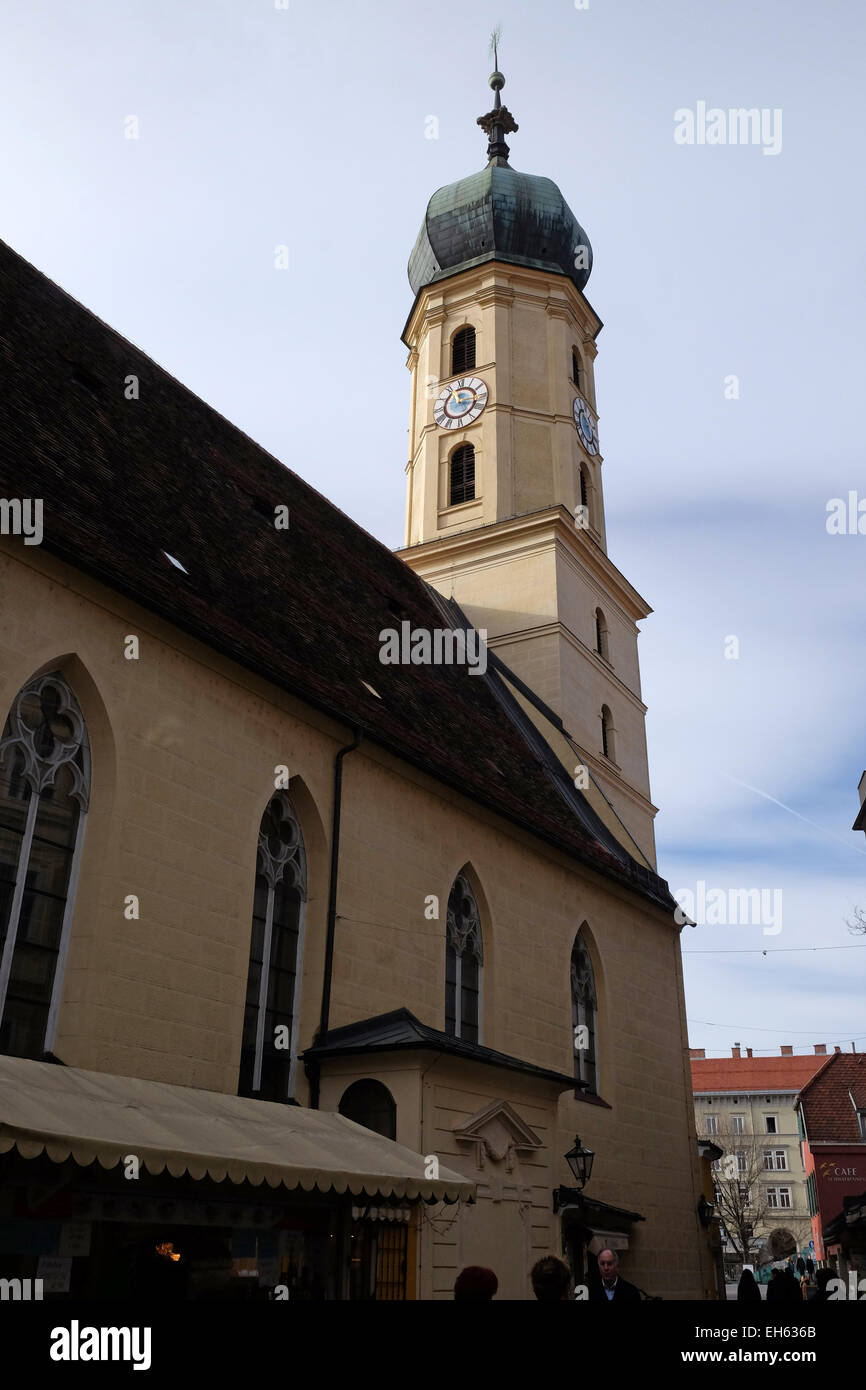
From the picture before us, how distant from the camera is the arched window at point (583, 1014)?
54.9 feet

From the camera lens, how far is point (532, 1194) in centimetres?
1241

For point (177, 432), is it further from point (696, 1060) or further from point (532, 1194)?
point (696, 1060)

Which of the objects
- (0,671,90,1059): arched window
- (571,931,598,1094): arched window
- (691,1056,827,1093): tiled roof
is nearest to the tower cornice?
(571,931,598,1094): arched window

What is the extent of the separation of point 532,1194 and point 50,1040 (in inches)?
232

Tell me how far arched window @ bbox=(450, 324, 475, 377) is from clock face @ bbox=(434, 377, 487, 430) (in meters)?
0.55

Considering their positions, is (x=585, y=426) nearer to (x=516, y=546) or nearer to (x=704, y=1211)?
(x=516, y=546)

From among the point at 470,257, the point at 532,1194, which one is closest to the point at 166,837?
the point at 532,1194

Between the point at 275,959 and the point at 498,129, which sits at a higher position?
the point at 498,129

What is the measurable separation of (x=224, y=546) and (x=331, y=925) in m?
4.92

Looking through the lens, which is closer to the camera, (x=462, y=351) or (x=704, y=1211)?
(x=704, y=1211)

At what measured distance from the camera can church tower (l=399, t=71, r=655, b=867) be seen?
2377 centimetres

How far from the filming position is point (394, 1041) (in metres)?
11.1

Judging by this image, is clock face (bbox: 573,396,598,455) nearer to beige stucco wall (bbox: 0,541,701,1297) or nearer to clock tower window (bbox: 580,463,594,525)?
clock tower window (bbox: 580,463,594,525)

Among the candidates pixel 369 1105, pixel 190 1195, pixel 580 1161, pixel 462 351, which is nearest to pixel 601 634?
pixel 462 351
